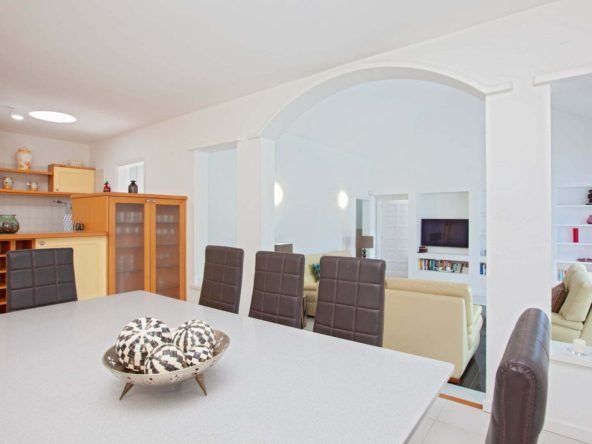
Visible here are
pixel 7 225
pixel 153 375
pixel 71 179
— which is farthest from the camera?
pixel 71 179

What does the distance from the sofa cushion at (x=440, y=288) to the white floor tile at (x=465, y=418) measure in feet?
2.38

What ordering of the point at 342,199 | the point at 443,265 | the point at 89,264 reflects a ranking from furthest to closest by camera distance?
the point at 443,265
the point at 342,199
the point at 89,264

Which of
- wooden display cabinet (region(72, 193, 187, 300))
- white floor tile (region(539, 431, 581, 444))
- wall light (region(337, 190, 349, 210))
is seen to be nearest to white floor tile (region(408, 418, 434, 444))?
white floor tile (region(539, 431, 581, 444))

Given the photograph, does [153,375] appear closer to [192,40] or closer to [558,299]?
[192,40]

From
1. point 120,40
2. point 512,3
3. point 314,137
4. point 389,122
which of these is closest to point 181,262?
point 120,40

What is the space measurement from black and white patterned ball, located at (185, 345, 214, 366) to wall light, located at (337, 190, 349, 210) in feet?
18.6

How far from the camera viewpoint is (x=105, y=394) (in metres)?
1.10

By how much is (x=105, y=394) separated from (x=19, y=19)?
2.41 m

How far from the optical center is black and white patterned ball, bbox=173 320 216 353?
1.14 m

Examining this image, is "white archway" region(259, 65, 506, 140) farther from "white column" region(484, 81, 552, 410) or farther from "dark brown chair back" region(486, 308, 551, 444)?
"dark brown chair back" region(486, 308, 551, 444)

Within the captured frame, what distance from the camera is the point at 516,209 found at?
2.17 meters

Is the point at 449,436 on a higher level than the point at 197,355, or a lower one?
lower

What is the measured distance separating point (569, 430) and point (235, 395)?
6.88 ft

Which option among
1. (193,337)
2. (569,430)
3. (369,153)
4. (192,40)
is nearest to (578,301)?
(569,430)
